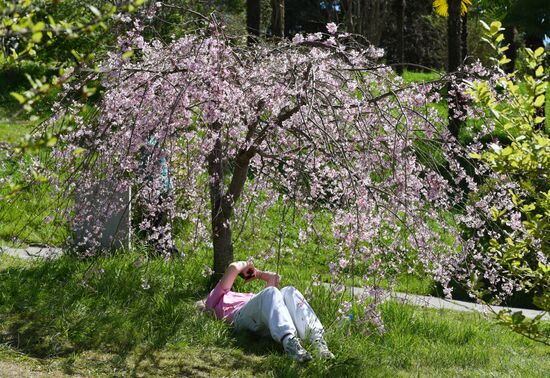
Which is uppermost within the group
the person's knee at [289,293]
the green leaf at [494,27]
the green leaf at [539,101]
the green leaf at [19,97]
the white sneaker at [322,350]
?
the green leaf at [494,27]

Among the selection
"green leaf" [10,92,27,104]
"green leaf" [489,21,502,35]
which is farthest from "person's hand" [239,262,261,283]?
"green leaf" [10,92,27,104]

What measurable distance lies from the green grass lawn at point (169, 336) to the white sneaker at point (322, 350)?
0.20 feet

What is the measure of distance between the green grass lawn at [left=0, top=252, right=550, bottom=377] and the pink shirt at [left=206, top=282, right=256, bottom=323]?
0.42ft

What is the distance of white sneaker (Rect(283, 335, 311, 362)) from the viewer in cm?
530

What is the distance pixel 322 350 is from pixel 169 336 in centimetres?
107

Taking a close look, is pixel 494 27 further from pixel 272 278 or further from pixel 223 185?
pixel 272 278

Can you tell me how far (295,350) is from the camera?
17.5 ft

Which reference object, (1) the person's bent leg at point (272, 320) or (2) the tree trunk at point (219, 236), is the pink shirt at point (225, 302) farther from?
(2) the tree trunk at point (219, 236)

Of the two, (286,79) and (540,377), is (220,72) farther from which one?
(540,377)

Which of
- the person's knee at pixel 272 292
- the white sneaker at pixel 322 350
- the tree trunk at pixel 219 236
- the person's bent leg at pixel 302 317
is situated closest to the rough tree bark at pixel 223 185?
the tree trunk at pixel 219 236

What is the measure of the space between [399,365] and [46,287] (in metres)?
2.74

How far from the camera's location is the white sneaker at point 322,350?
538cm

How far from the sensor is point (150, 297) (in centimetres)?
608

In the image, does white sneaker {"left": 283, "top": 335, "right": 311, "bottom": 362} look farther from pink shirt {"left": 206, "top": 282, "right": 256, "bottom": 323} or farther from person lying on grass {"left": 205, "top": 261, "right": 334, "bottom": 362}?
pink shirt {"left": 206, "top": 282, "right": 256, "bottom": 323}
